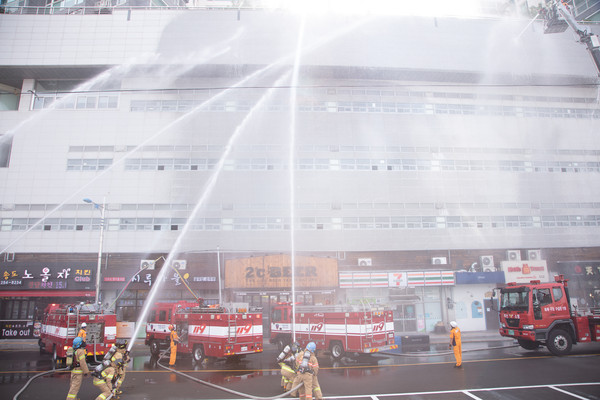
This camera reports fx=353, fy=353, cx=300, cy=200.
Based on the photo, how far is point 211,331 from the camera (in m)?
15.3

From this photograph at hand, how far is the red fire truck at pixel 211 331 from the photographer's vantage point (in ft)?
48.9

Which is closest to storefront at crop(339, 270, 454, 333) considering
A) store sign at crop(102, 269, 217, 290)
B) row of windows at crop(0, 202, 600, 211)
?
row of windows at crop(0, 202, 600, 211)

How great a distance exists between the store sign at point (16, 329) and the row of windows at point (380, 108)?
19975 mm

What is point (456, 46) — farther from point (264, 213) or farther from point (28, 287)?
point (28, 287)

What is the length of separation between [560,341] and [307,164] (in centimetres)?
2222

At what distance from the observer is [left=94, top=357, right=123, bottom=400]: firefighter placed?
8.84 m

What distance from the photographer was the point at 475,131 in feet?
113

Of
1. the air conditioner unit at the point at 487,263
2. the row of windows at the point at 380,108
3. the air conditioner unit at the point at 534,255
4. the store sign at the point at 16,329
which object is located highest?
the row of windows at the point at 380,108

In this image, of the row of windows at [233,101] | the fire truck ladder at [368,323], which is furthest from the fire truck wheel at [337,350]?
the row of windows at [233,101]

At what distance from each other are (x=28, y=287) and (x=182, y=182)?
14.6m

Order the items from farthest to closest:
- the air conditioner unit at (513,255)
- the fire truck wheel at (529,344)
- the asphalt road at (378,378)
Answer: the air conditioner unit at (513,255)
the fire truck wheel at (529,344)
the asphalt road at (378,378)

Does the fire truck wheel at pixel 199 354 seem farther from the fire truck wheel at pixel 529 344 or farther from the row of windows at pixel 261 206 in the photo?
the row of windows at pixel 261 206

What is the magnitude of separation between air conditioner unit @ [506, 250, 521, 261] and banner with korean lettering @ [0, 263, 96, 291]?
35475 millimetres

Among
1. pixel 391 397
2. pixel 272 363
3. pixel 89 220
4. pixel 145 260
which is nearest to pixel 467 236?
pixel 272 363
